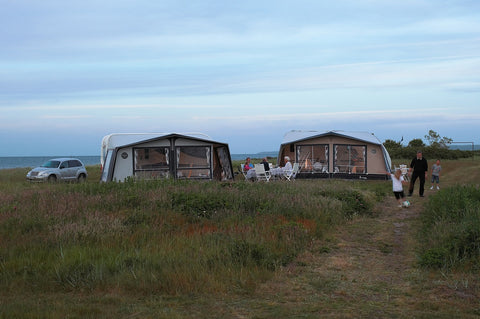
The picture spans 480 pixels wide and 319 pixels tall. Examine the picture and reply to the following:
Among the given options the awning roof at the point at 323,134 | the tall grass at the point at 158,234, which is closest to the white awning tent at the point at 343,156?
the awning roof at the point at 323,134

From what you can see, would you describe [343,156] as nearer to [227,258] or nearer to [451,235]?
[451,235]

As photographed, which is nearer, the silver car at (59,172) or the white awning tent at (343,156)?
the white awning tent at (343,156)

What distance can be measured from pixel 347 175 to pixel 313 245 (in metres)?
13.8

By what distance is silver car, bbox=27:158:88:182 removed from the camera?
2139 cm

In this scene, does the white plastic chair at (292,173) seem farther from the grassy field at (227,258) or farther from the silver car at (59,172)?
the silver car at (59,172)

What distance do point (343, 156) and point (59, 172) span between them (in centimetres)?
1259

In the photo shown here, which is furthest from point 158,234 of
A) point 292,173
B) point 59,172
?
point 59,172

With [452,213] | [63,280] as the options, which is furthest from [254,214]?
[63,280]

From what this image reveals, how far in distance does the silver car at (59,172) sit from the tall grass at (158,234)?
1042 cm

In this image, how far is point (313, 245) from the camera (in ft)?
24.9

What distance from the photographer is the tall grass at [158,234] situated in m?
5.67

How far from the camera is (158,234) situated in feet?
25.4

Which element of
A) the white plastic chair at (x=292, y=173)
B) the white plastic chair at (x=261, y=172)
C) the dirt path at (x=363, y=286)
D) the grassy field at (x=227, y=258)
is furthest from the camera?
the white plastic chair at (x=292, y=173)

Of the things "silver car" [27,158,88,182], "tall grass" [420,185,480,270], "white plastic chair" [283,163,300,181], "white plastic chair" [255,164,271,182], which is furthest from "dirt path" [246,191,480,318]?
"silver car" [27,158,88,182]
